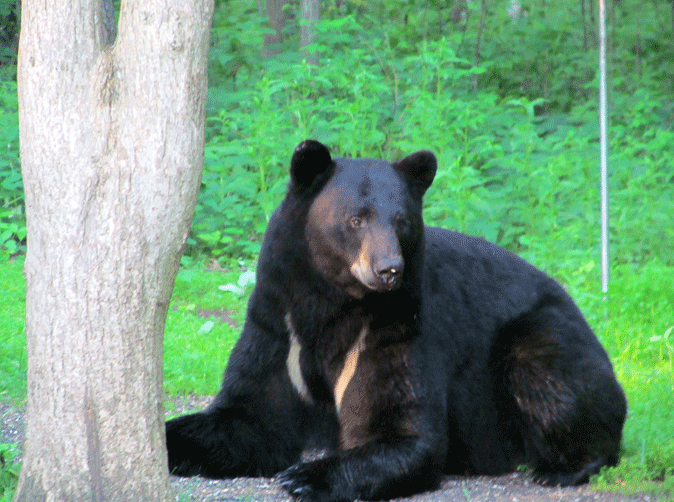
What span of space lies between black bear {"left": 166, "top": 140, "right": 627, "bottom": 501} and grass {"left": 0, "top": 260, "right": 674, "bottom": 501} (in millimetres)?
323

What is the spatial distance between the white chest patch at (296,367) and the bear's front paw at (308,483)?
37 cm

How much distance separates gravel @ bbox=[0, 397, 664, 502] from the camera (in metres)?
3.21

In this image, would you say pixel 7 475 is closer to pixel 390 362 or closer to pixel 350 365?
pixel 350 365

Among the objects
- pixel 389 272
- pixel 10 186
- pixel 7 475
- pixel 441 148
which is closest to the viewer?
pixel 7 475

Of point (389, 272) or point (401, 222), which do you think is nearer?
point (389, 272)

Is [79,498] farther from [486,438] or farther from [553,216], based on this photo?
[553,216]

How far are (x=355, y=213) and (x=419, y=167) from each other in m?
0.41

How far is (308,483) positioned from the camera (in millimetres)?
3195

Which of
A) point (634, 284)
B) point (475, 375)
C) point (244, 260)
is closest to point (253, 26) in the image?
point (244, 260)

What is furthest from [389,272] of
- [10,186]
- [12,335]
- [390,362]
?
[10,186]

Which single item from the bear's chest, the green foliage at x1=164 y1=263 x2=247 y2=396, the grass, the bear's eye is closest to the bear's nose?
the bear's eye

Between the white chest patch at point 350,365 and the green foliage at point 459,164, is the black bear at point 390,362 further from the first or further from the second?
the green foliage at point 459,164

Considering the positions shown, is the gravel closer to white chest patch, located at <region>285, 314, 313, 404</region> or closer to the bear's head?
white chest patch, located at <region>285, 314, 313, 404</region>

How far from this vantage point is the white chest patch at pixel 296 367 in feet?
11.6
